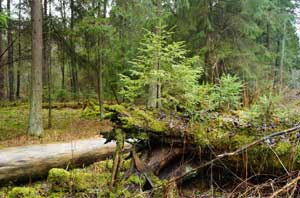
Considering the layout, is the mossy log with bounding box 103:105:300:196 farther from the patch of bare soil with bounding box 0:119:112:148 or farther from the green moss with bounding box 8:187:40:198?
the patch of bare soil with bounding box 0:119:112:148

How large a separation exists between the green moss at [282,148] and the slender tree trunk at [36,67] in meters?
7.53

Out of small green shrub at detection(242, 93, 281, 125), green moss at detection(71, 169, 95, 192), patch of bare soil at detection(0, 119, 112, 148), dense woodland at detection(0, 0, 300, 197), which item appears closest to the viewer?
small green shrub at detection(242, 93, 281, 125)

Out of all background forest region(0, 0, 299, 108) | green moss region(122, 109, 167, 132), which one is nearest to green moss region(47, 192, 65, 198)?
green moss region(122, 109, 167, 132)

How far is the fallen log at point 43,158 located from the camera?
215 inches

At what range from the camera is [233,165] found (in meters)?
4.48

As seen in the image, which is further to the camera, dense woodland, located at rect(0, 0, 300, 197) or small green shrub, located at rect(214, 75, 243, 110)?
small green shrub, located at rect(214, 75, 243, 110)

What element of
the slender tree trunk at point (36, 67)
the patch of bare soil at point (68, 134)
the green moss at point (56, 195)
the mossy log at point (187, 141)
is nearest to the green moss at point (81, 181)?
the green moss at point (56, 195)

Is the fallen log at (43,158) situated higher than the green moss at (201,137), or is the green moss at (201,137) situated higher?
the green moss at (201,137)

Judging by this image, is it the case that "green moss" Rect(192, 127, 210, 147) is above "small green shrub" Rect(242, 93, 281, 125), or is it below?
below

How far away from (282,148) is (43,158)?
393cm

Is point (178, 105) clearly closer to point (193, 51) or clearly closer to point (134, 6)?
point (134, 6)

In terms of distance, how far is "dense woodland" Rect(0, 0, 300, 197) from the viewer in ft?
13.7

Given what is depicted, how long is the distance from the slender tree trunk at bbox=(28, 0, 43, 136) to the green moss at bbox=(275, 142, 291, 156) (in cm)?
753

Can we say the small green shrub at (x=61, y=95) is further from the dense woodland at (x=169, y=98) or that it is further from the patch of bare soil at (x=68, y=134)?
the patch of bare soil at (x=68, y=134)
